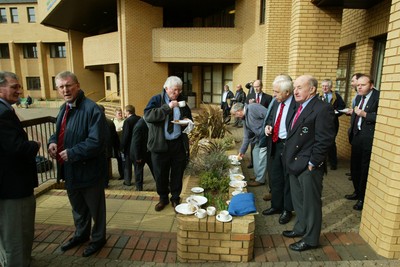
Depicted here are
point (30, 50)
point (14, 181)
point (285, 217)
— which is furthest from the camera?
point (30, 50)

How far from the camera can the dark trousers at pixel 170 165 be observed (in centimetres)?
389

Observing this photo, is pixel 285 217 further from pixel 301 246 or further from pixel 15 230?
pixel 15 230

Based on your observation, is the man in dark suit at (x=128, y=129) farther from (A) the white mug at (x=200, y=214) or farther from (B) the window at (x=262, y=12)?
(B) the window at (x=262, y=12)

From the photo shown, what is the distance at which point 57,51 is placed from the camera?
30594 millimetres

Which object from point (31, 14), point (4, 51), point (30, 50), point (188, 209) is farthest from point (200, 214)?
point (4, 51)

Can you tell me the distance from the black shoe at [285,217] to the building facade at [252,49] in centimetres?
81

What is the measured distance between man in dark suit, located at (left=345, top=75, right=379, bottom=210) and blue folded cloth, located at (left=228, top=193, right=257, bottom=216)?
6.13ft

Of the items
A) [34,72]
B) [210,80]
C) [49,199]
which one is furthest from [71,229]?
[34,72]

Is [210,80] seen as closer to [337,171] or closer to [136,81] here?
[136,81]

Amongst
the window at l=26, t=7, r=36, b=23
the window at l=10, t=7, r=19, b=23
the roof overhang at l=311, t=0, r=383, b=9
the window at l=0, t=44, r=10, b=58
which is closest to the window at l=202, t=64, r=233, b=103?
the roof overhang at l=311, t=0, r=383, b=9

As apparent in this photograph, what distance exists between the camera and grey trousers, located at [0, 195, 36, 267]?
8.14 ft

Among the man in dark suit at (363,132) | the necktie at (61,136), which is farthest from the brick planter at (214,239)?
the man in dark suit at (363,132)

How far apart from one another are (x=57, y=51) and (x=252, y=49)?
2514 cm

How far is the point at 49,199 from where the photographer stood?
439cm
